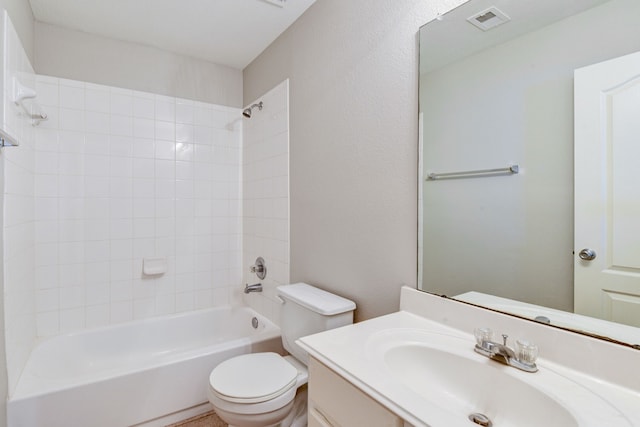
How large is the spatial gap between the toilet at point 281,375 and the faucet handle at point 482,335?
24.9 inches

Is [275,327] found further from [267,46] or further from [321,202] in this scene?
[267,46]

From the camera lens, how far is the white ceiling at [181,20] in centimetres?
184

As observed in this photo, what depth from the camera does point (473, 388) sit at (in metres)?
0.88

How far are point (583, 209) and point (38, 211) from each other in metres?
2.75

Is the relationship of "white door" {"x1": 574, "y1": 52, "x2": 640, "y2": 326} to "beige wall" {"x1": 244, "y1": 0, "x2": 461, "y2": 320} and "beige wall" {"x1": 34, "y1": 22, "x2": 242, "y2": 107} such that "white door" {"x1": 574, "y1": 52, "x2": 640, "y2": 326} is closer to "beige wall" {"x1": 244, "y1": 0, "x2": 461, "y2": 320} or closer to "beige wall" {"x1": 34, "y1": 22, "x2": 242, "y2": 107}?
"beige wall" {"x1": 244, "y1": 0, "x2": 461, "y2": 320}

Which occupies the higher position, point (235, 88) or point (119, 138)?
point (235, 88)

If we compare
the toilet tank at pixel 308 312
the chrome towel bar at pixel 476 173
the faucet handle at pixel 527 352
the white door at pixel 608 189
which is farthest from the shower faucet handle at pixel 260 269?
the white door at pixel 608 189

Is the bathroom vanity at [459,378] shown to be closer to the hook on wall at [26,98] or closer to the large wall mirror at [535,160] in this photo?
the large wall mirror at [535,160]

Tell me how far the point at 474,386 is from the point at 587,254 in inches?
18.6

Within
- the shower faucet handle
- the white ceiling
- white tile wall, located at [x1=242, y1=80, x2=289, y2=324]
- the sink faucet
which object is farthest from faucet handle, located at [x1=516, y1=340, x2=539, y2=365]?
the white ceiling

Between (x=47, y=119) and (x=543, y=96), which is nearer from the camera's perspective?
(x=543, y=96)

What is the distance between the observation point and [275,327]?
85.0 inches

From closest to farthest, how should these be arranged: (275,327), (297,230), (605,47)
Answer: (605,47), (297,230), (275,327)

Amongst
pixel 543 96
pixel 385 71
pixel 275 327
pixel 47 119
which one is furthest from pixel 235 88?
pixel 543 96
